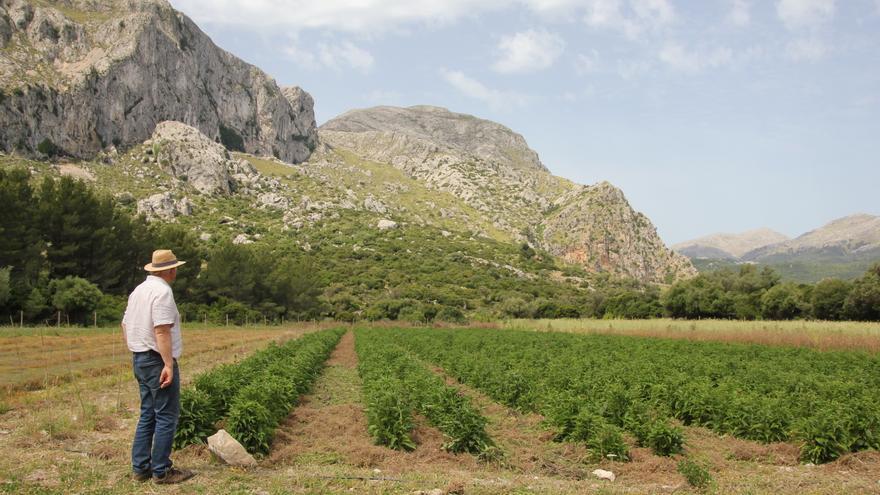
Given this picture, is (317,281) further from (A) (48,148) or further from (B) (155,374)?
(B) (155,374)

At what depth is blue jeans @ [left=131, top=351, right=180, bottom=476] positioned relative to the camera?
7.99m

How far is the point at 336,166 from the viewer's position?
649ft

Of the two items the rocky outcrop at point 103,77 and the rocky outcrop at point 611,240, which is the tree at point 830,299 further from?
the rocky outcrop at point 103,77

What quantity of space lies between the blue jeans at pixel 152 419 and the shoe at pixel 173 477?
0.27 feet

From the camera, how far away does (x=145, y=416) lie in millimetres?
8109

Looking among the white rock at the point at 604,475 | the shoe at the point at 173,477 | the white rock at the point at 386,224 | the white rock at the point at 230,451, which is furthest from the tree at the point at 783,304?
the white rock at the point at 386,224

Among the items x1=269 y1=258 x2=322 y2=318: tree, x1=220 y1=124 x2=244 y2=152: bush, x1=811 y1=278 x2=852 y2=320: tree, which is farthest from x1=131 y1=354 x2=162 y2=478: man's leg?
x1=220 y1=124 x2=244 y2=152: bush

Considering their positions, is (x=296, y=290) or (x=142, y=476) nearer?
(x=142, y=476)

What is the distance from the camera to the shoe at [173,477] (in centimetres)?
794

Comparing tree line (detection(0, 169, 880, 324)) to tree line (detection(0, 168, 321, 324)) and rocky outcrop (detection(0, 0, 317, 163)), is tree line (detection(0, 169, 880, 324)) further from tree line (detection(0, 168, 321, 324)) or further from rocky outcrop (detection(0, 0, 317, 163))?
rocky outcrop (detection(0, 0, 317, 163))

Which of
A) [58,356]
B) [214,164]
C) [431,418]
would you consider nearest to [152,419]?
[431,418]

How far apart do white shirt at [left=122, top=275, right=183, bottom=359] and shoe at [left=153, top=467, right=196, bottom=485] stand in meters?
1.66

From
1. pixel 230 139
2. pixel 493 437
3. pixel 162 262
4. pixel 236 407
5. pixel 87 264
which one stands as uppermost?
pixel 230 139

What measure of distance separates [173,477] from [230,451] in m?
1.06
